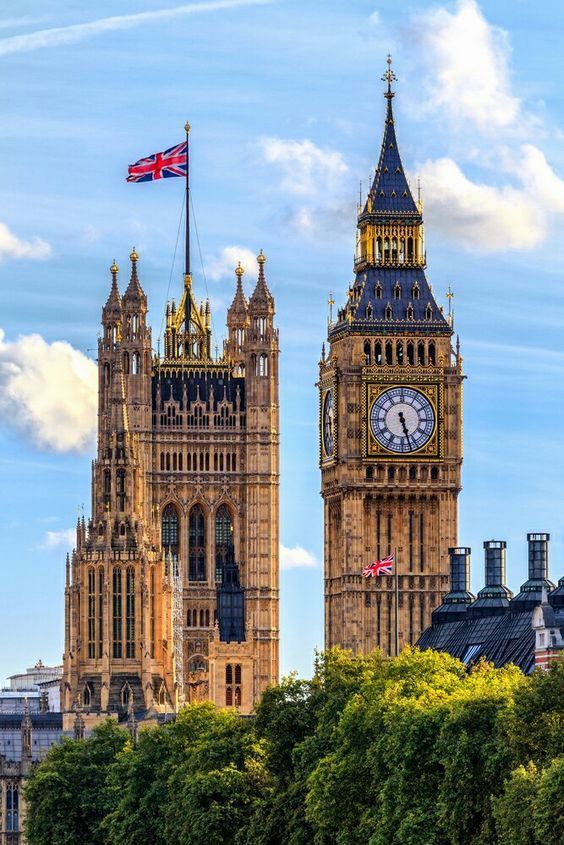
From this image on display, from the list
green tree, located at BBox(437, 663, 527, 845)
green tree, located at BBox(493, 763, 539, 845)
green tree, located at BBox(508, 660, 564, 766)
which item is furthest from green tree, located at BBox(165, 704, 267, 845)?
green tree, located at BBox(493, 763, 539, 845)

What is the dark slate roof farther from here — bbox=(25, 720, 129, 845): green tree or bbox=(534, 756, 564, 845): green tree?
bbox=(534, 756, 564, 845): green tree

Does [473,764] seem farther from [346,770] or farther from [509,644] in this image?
[509,644]

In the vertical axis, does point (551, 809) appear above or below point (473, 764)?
below

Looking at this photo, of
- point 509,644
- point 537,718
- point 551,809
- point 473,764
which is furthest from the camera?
point 509,644

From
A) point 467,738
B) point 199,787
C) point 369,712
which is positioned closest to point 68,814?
point 199,787

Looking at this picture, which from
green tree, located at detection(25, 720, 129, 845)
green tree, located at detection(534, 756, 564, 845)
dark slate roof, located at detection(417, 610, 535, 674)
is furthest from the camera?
green tree, located at detection(25, 720, 129, 845)

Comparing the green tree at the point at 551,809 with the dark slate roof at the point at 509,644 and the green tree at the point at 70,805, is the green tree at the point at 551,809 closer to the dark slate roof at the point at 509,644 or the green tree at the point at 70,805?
the dark slate roof at the point at 509,644

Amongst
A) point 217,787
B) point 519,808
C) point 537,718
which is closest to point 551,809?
point 519,808

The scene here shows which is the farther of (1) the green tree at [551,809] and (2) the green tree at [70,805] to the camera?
(2) the green tree at [70,805]

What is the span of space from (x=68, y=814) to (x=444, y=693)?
1742 inches

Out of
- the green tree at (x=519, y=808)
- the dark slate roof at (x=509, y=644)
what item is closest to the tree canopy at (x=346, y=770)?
the green tree at (x=519, y=808)

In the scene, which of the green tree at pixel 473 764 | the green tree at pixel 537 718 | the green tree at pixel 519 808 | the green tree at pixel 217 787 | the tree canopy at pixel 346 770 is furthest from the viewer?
the green tree at pixel 217 787

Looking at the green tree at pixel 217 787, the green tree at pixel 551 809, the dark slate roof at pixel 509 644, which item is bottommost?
the green tree at pixel 551 809

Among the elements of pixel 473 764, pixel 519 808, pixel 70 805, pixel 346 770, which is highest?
pixel 70 805
